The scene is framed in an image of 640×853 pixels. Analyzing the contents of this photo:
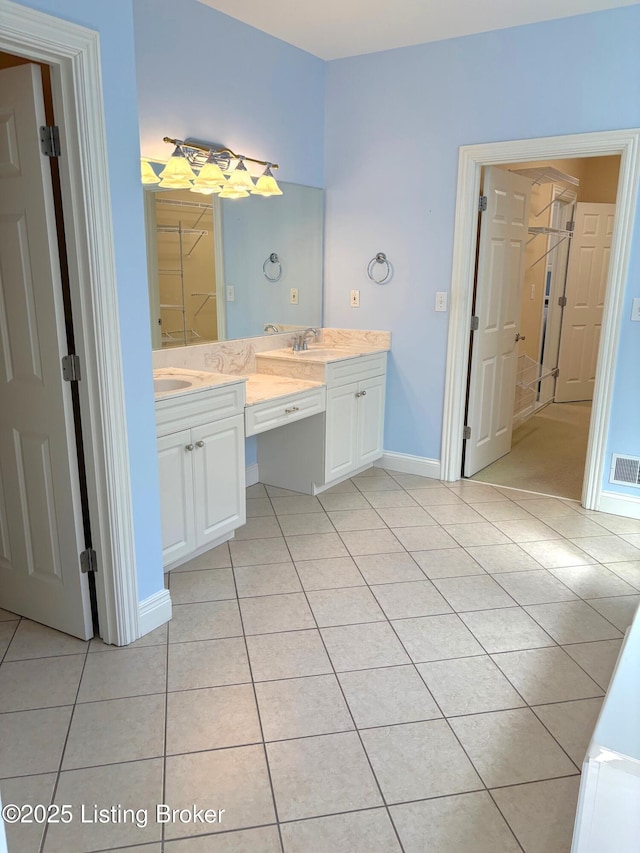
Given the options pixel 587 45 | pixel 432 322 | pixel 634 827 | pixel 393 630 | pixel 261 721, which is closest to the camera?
pixel 634 827

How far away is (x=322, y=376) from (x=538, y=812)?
2.55 m

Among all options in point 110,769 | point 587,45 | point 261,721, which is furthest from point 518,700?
point 587,45

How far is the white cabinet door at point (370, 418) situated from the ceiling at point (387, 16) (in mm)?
2035

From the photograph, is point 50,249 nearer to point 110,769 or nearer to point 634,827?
point 110,769

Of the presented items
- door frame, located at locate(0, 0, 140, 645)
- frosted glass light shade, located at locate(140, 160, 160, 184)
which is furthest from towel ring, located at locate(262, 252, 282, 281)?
door frame, located at locate(0, 0, 140, 645)

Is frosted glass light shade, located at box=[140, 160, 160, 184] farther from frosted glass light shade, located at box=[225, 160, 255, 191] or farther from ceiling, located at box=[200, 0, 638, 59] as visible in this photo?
ceiling, located at box=[200, 0, 638, 59]

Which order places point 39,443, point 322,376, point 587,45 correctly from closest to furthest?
point 39,443 → point 587,45 → point 322,376

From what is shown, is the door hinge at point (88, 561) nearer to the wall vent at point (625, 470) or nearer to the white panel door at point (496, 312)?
the white panel door at point (496, 312)

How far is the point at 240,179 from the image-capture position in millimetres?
3635

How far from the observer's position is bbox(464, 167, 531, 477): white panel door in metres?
4.13

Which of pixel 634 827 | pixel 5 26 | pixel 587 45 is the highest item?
pixel 587 45

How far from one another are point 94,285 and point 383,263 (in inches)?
102

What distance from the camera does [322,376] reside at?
3826mm

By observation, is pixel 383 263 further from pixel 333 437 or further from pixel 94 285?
pixel 94 285
